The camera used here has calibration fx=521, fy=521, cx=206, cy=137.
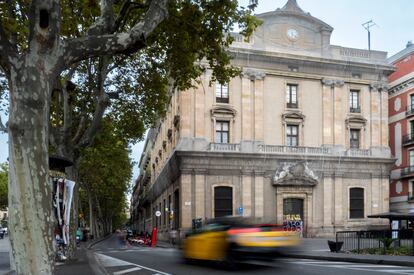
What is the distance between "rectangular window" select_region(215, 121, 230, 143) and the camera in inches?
1690

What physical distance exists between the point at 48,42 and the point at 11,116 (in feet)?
4.11

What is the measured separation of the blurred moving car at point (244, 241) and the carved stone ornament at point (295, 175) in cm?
2920

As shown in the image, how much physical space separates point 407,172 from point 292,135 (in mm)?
11908

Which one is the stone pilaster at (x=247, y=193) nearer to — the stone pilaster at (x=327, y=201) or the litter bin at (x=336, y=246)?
the stone pilaster at (x=327, y=201)

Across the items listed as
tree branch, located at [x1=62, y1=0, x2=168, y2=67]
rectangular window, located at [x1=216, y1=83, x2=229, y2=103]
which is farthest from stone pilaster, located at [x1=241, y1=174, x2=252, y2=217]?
tree branch, located at [x1=62, y1=0, x2=168, y2=67]

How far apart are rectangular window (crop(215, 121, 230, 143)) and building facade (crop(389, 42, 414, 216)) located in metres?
17.7

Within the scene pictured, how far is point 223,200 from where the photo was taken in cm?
4244

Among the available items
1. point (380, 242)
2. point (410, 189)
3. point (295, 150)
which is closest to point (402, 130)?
point (410, 189)

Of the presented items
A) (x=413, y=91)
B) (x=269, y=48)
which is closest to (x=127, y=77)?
(x=269, y=48)

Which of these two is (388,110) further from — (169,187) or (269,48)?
(169,187)

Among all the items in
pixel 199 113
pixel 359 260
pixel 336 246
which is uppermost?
pixel 199 113

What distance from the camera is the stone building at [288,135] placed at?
42.0 m

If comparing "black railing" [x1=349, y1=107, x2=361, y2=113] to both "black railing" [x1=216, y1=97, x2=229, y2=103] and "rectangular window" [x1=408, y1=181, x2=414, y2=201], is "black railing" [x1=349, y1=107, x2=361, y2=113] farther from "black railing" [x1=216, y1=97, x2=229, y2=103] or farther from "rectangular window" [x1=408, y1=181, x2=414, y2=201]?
"black railing" [x1=216, y1=97, x2=229, y2=103]

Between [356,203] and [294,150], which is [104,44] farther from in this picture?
[356,203]
